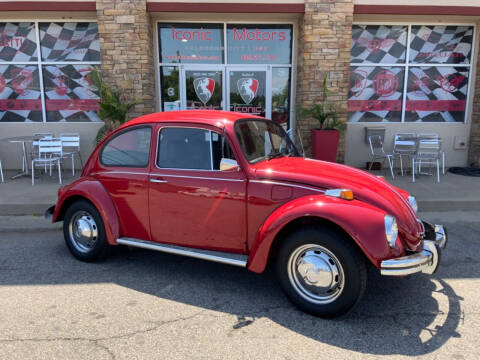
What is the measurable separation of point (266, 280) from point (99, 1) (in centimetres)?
748

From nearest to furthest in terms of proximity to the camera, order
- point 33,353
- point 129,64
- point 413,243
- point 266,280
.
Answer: point 33,353 < point 413,243 < point 266,280 < point 129,64

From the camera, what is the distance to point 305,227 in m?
3.12

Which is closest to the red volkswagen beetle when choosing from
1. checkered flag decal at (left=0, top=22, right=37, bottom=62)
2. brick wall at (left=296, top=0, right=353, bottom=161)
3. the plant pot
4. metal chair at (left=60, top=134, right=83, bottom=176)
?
the plant pot

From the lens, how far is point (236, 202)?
3406 mm

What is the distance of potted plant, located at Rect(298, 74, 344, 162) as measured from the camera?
27.3 feet

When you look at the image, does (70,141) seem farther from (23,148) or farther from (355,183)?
(355,183)

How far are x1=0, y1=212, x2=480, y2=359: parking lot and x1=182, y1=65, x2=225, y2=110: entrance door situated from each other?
19.6ft

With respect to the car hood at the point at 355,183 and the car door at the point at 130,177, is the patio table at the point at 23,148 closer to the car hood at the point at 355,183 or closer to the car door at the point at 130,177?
the car door at the point at 130,177

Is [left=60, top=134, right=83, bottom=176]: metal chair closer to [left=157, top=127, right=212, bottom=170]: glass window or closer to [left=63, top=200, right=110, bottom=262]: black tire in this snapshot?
[left=63, top=200, right=110, bottom=262]: black tire

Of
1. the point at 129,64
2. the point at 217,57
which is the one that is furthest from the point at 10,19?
the point at 217,57

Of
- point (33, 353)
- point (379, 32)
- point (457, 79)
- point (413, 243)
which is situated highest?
point (379, 32)

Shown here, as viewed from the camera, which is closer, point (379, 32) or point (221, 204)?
point (221, 204)

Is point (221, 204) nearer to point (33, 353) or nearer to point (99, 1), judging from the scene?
point (33, 353)

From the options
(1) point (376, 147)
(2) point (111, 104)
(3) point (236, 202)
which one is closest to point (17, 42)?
(2) point (111, 104)
